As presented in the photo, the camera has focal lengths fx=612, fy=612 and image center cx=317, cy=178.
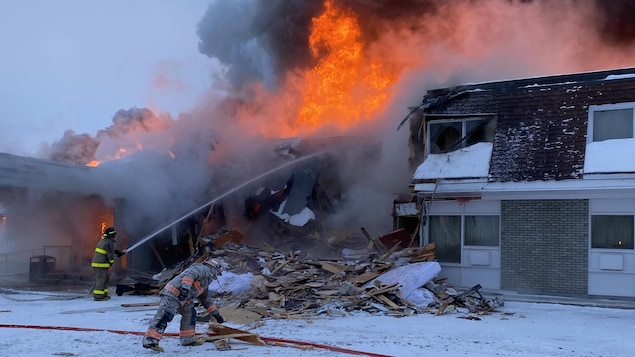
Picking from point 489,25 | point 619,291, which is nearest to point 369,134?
point 489,25

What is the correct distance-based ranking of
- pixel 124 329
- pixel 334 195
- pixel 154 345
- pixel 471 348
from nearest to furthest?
pixel 154 345 < pixel 471 348 < pixel 124 329 < pixel 334 195

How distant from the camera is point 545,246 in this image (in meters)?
13.5

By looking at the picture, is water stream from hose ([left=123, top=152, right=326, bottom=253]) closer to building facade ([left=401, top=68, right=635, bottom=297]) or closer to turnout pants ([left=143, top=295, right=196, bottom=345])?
building facade ([left=401, top=68, right=635, bottom=297])

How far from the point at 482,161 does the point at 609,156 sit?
2.70m

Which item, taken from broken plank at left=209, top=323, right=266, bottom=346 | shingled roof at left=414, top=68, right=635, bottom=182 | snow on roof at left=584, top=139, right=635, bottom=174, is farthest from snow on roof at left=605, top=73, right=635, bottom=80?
broken plank at left=209, top=323, right=266, bottom=346

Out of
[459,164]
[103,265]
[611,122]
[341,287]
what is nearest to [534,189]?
[459,164]

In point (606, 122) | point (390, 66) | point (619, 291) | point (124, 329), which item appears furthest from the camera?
point (390, 66)

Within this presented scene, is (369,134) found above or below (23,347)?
above

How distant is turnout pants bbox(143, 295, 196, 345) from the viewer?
7.42 m

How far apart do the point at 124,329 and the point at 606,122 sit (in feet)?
36.4

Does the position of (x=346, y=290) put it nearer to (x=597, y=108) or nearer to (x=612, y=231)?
(x=612, y=231)

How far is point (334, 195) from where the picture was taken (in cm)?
1925

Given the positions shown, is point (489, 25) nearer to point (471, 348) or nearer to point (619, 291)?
point (619, 291)

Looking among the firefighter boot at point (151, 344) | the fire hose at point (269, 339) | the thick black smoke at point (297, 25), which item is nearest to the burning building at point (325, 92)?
the thick black smoke at point (297, 25)
